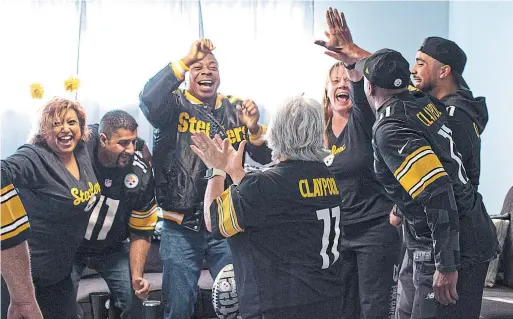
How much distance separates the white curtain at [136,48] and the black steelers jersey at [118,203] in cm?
176

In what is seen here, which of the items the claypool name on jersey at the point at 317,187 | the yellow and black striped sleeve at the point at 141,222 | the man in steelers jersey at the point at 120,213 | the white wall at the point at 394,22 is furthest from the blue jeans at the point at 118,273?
the white wall at the point at 394,22

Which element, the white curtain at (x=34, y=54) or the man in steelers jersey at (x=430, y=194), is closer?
the man in steelers jersey at (x=430, y=194)

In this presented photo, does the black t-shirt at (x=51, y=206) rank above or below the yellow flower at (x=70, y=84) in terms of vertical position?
below

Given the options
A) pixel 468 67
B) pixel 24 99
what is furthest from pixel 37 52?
pixel 468 67

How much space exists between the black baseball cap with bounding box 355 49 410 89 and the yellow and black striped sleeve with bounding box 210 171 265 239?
1.86 feet

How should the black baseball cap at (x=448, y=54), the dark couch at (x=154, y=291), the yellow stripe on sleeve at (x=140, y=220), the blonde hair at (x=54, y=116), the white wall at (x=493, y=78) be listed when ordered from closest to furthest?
the black baseball cap at (x=448, y=54) < the blonde hair at (x=54, y=116) < the yellow stripe on sleeve at (x=140, y=220) < the dark couch at (x=154, y=291) < the white wall at (x=493, y=78)

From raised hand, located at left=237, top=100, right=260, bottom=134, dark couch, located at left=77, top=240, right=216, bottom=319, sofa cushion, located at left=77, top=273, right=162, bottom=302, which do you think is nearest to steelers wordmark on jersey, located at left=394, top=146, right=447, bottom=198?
raised hand, located at left=237, top=100, right=260, bottom=134

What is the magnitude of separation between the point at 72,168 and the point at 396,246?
1.36 meters

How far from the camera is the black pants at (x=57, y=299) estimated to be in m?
3.31

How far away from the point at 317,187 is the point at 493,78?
308cm

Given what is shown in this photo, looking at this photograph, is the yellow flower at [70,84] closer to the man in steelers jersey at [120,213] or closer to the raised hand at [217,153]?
the man in steelers jersey at [120,213]

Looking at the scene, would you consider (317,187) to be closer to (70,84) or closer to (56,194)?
(56,194)

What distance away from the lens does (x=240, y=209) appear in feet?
8.02

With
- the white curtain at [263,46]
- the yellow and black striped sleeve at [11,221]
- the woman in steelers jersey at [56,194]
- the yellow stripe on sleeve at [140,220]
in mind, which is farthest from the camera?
the white curtain at [263,46]
